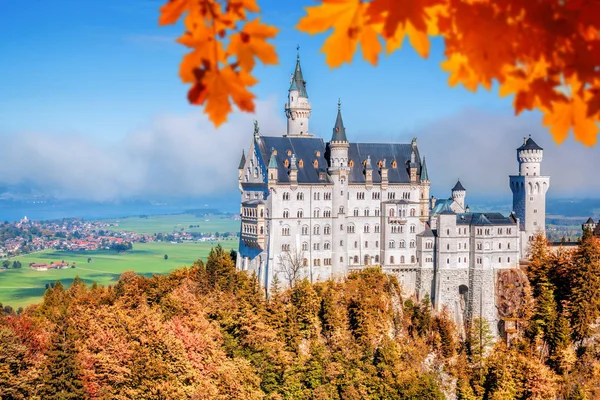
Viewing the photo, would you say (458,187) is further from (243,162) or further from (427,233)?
(243,162)

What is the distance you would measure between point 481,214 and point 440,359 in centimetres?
1513

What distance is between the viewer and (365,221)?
256ft

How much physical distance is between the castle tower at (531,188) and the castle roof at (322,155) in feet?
37.6

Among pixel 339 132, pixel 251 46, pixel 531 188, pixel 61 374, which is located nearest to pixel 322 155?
pixel 339 132

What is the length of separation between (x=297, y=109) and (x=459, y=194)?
2092 centimetres

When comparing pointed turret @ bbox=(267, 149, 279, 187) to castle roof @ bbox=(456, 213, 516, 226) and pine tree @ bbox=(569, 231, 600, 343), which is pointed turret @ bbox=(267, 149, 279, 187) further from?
pine tree @ bbox=(569, 231, 600, 343)

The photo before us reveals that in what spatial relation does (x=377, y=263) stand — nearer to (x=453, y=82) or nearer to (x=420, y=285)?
(x=420, y=285)

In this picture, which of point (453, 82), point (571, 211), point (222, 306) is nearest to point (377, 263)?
point (222, 306)

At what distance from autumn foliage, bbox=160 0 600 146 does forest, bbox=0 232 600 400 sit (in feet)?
165

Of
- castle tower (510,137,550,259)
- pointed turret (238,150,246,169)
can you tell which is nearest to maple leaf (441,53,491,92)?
pointed turret (238,150,246,169)

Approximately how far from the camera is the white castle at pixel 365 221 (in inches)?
2891

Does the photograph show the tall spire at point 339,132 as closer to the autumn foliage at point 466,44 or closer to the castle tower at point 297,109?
the castle tower at point 297,109

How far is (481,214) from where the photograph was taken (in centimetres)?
8006

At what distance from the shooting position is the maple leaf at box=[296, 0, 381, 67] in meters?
5.39
